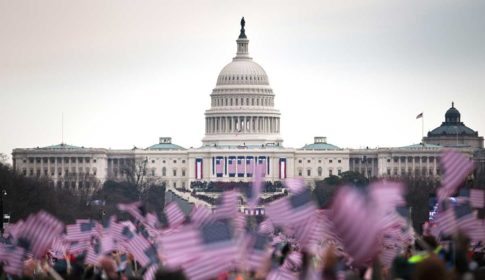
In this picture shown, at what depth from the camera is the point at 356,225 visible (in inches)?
874

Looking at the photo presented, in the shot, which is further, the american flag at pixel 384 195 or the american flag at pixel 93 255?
the american flag at pixel 93 255

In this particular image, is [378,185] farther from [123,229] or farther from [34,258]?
[123,229]

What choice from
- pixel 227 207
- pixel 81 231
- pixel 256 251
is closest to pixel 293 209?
pixel 227 207

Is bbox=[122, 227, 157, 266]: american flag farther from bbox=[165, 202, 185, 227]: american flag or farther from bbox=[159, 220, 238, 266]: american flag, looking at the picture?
bbox=[159, 220, 238, 266]: american flag

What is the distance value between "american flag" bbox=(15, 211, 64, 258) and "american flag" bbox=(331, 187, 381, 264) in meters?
9.01

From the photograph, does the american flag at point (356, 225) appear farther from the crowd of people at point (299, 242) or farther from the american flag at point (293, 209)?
the american flag at point (293, 209)

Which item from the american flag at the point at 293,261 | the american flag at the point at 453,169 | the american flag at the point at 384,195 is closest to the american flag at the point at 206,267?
the american flag at the point at 384,195

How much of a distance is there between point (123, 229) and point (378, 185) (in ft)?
Answer: 39.9

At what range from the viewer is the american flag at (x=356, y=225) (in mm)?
21984

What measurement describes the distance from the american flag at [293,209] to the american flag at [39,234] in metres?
4.75

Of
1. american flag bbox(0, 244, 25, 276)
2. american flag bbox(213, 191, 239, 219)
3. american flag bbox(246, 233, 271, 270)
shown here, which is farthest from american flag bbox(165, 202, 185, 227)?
american flag bbox(246, 233, 271, 270)

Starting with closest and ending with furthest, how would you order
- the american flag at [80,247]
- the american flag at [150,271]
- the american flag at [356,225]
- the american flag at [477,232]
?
the american flag at [356,225]
the american flag at [477,232]
the american flag at [150,271]
the american flag at [80,247]

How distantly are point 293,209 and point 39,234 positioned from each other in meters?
5.91

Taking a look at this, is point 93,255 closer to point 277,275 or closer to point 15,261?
point 15,261
